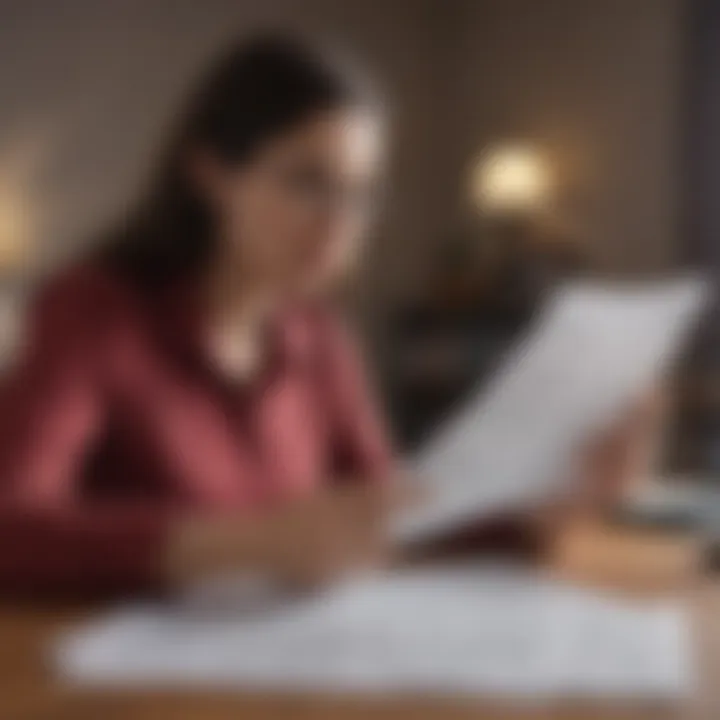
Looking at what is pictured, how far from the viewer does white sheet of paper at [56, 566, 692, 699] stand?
1.32ft

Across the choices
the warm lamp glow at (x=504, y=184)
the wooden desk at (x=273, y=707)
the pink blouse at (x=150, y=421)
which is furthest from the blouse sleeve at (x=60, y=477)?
the warm lamp glow at (x=504, y=184)

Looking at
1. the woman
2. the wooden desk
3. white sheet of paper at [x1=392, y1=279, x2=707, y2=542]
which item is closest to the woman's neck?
the woman

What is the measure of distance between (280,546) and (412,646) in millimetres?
121

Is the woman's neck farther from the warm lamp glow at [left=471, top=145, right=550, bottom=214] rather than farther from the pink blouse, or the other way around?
the warm lamp glow at [left=471, top=145, right=550, bottom=214]

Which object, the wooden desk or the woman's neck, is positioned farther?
the woman's neck

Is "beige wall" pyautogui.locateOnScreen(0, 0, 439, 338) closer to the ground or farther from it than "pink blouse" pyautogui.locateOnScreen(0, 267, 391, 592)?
farther from it

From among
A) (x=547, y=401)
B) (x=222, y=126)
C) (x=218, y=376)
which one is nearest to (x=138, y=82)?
(x=222, y=126)

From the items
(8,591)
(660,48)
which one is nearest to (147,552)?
(8,591)

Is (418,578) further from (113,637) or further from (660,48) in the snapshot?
(660,48)

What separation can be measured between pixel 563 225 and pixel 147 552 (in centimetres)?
29

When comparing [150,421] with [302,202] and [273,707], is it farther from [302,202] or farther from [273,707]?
[273,707]

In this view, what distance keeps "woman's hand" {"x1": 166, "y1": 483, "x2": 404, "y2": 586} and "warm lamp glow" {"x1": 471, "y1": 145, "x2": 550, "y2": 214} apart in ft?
0.62

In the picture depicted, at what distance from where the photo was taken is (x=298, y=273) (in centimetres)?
58

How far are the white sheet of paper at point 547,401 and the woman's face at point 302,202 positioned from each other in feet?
0.36
